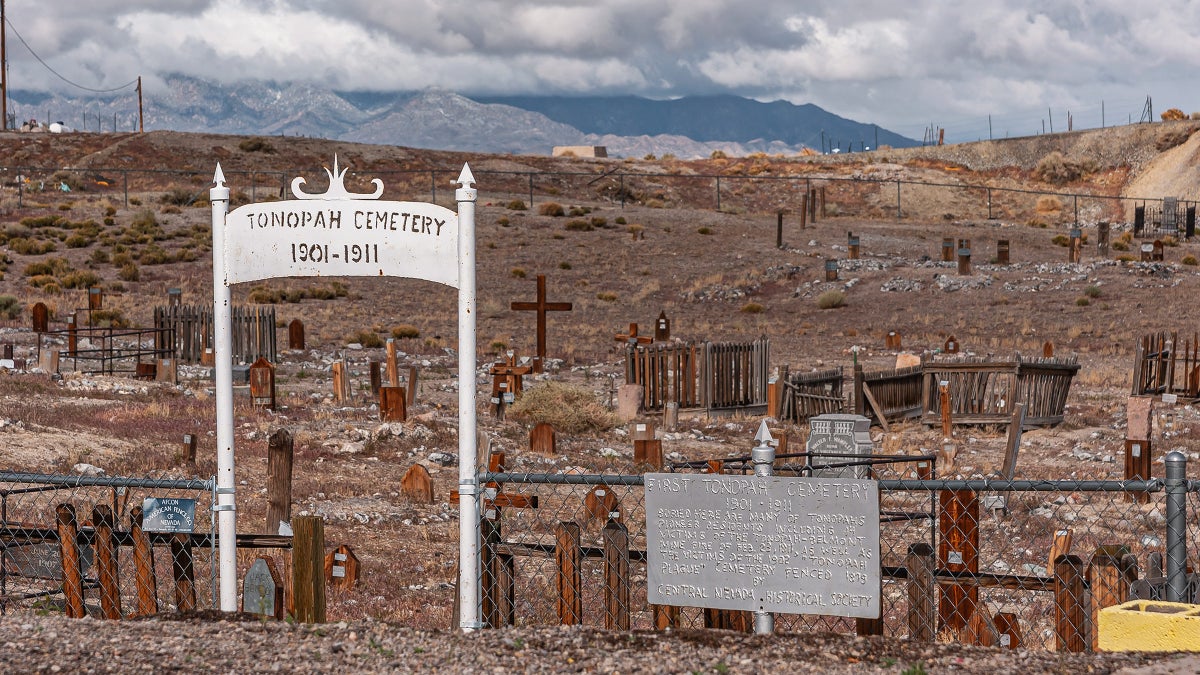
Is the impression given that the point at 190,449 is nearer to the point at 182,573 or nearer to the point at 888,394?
the point at 182,573

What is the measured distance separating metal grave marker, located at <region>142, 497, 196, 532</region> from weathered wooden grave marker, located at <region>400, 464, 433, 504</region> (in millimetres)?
6254

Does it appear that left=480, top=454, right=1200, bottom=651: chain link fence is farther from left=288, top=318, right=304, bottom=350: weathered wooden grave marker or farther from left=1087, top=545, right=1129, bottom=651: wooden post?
left=288, top=318, right=304, bottom=350: weathered wooden grave marker

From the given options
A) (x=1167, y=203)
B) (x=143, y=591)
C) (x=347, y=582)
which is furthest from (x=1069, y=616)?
(x=1167, y=203)

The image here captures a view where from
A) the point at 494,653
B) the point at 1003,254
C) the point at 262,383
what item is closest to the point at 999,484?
the point at 494,653

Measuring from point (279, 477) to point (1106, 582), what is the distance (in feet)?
16.8

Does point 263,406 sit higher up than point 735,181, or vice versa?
point 735,181

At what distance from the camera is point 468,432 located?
20.5 ft

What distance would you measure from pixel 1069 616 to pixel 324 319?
29.2 metres

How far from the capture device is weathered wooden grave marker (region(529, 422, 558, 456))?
15797mm

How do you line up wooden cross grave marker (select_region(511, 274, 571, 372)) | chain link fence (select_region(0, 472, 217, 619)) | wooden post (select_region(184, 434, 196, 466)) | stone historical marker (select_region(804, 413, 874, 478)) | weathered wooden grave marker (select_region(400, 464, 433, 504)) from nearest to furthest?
chain link fence (select_region(0, 472, 217, 619)) → stone historical marker (select_region(804, 413, 874, 478)) → weathered wooden grave marker (select_region(400, 464, 433, 504)) → wooden post (select_region(184, 434, 196, 466)) → wooden cross grave marker (select_region(511, 274, 571, 372))

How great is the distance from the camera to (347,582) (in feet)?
29.9

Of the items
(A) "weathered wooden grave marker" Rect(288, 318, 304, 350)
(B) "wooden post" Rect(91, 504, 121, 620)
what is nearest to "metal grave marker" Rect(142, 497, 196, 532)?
(B) "wooden post" Rect(91, 504, 121, 620)

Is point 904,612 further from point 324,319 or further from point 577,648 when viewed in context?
point 324,319

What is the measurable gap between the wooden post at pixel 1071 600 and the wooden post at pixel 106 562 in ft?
15.0
